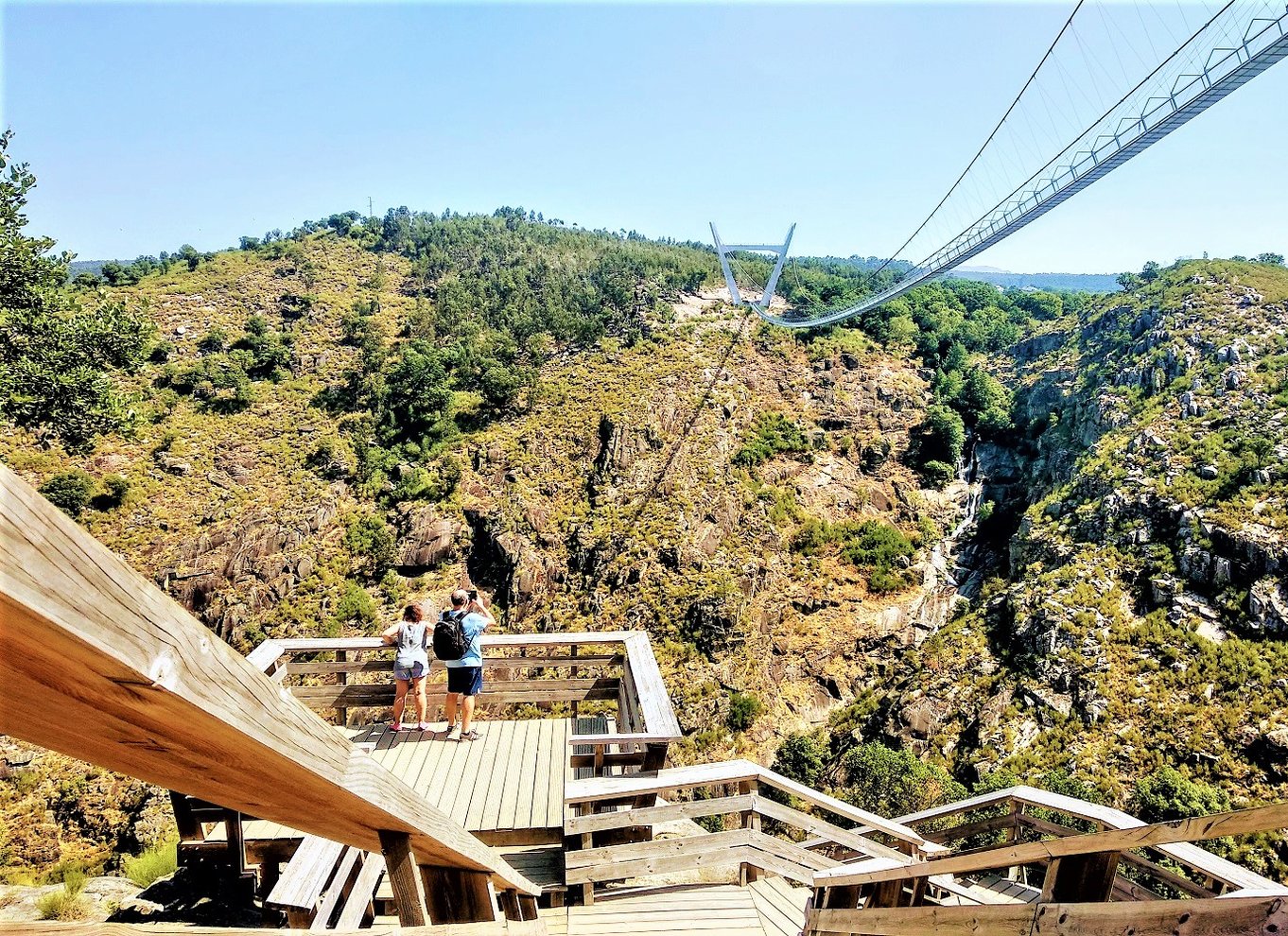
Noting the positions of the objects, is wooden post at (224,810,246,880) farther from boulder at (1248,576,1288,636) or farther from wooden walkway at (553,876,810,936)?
boulder at (1248,576,1288,636)

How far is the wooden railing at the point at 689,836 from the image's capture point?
4.00 metres

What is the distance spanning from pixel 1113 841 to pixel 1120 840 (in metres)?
0.02

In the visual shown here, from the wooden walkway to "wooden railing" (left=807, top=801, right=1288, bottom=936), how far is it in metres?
1.59

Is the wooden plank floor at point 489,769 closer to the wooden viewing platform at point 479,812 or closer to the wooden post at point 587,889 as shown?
the wooden viewing platform at point 479,812

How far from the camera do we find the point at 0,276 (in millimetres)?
9680

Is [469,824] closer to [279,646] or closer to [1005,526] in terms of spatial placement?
[279,646]

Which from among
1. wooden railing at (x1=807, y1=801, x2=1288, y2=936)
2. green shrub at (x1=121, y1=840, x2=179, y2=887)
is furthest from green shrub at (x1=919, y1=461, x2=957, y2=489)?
wooden railing at (x1=807, y1=801, x2=1288, y2=936)

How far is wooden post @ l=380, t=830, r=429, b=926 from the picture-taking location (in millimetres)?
1433

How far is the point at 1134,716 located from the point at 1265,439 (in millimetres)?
11753

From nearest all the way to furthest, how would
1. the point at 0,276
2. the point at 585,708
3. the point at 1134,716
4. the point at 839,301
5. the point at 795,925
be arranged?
the point at 795,925 → the point at 0,276 → the point at 1134,716 → the point at 585,708 → the point at 839,301

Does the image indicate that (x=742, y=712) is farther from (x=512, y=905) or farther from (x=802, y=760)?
(x=512, y=905)

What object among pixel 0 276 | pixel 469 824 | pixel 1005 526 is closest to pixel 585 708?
pixel 0 276

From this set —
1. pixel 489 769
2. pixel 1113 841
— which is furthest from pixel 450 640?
pixel 1113 841

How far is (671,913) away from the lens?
13.1 ft
